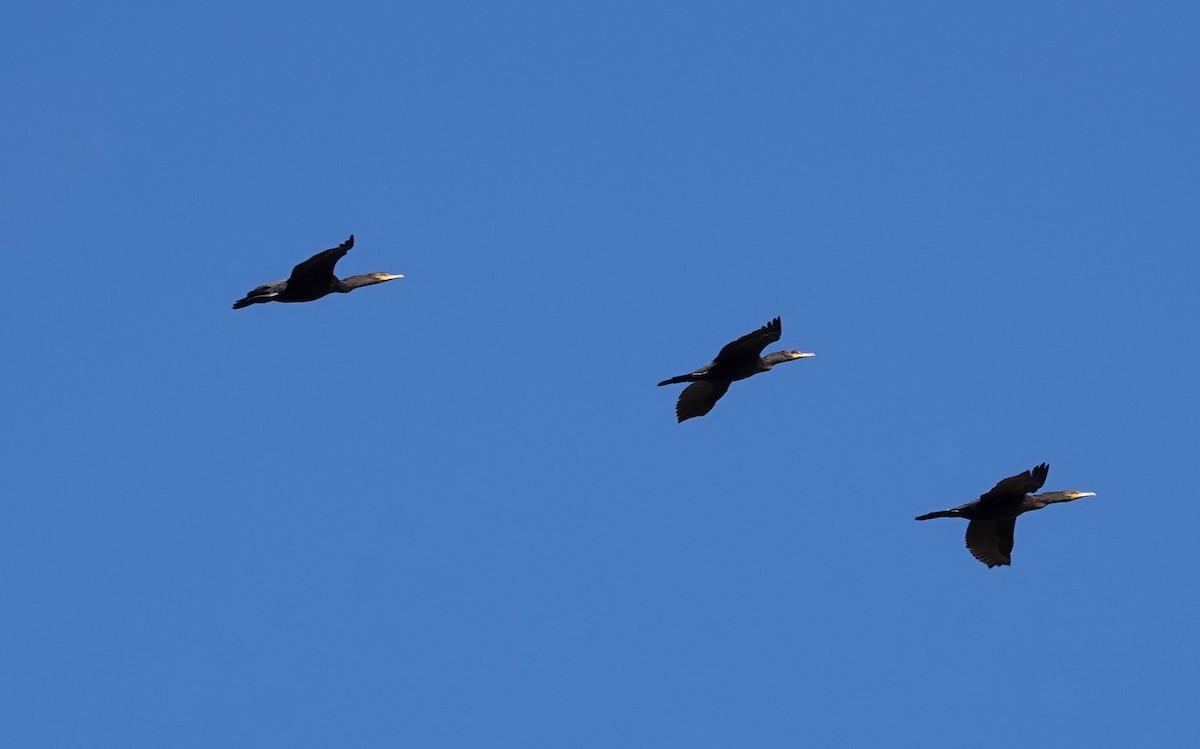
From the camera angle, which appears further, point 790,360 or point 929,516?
point 790,360

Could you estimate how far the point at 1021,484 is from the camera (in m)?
32.9

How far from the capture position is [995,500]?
3353 centimetres

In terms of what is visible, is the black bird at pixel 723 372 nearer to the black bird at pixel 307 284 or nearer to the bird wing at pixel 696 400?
the bird wing at pixel 696 400

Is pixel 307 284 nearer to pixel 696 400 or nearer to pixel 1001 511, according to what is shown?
pixel 696 400

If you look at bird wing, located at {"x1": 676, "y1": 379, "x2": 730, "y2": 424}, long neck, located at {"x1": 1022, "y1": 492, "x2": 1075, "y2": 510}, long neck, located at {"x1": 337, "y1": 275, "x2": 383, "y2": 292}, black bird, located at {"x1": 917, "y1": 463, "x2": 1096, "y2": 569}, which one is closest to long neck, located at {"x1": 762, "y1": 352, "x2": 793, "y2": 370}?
bird wing, located at {"x1": 676, "y1": 379, "x2": 730, "y2": 424}

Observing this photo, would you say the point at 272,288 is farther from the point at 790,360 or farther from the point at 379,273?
the point at 790,360

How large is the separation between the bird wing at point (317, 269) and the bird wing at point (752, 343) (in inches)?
260

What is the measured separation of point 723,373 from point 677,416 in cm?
118

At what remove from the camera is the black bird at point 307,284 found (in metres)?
33.7

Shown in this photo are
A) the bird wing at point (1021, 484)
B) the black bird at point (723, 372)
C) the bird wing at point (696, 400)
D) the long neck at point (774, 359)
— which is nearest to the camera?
the bird wing at point (1021, 484)

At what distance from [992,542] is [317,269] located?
12.1m

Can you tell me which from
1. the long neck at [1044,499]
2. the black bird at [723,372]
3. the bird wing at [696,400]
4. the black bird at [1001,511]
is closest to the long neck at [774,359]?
the black bird at [723,372]

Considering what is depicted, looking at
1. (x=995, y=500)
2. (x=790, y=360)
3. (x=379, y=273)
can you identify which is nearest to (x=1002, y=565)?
(x=995, y=500)

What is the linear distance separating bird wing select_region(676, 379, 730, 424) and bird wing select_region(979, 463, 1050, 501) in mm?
5174
